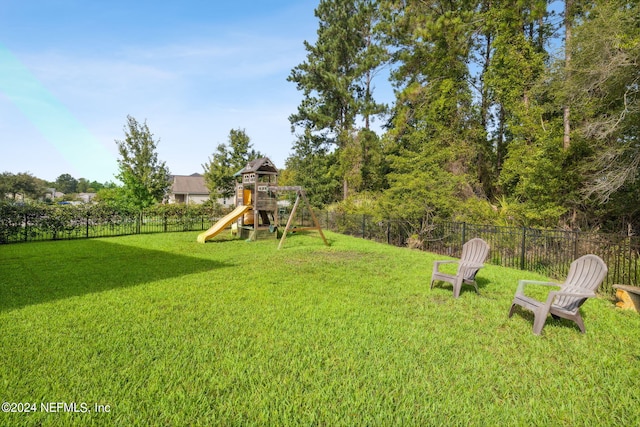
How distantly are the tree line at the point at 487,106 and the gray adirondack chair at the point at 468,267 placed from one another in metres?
6.50

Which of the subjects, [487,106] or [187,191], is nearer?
[487,106]

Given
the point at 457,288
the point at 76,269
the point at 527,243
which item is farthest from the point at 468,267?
the point at 76,269

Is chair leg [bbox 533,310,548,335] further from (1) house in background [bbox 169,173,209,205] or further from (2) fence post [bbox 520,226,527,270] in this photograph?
(1) house in background [bbox 169,173,209,205]

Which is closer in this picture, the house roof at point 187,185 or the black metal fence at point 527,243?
the black metal fence at point 527,243

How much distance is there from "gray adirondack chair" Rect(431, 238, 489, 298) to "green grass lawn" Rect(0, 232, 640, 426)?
269 millimetres

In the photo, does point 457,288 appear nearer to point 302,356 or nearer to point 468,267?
point 468,267

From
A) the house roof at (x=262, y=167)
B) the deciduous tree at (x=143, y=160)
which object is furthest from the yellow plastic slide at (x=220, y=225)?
the deciduous tree at (x=143, y=160)

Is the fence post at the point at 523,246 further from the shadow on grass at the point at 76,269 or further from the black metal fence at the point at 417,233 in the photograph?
the shadow on grass at the point at 76,269

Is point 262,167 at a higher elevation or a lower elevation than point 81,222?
higher

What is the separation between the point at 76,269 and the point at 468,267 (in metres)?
8.60

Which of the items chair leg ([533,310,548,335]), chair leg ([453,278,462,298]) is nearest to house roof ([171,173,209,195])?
chair leg ([453,278,462,298])

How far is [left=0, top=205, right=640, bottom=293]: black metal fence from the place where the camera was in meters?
7.73

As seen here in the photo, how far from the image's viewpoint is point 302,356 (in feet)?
11.2

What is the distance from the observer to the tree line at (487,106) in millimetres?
10125
